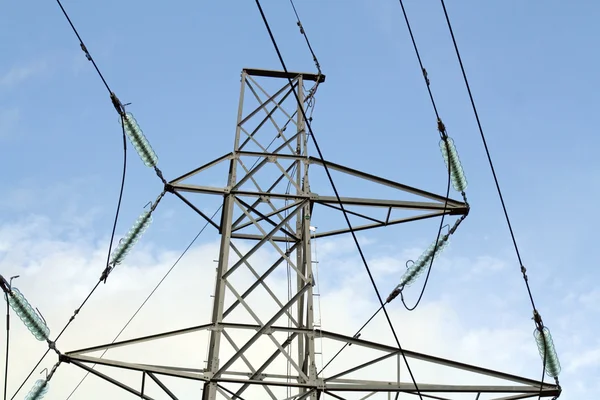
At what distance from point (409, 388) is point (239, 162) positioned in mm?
5204

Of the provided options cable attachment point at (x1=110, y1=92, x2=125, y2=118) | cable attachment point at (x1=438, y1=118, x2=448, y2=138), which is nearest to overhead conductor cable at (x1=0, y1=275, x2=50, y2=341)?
cable attachment point at (x1=110, y1=92, x2=125, y2=118)

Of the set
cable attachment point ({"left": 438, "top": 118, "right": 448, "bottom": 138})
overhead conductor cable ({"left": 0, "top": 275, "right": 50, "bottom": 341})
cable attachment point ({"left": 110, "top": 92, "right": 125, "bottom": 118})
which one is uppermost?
cable attachment point ({"left": 438, "top": 118, "right": 448, "bottom": 138})

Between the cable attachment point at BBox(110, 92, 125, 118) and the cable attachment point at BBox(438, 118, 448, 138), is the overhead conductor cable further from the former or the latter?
the cable attachment point at BBox(438, 118, 448, 138)

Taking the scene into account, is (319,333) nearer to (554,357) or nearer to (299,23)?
(554,357)

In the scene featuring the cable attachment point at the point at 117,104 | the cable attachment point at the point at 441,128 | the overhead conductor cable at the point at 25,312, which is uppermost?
the cable attachment point at the point at 441,128

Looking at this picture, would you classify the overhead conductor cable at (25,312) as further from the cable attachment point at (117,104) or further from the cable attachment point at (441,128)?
the cable attachment point at (441,128)

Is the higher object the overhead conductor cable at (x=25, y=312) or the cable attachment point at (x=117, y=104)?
the cable attachment point at (x=117, y=104)

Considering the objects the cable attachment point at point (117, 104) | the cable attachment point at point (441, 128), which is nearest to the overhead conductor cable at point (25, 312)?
the cable attachment point at point (117, 104)

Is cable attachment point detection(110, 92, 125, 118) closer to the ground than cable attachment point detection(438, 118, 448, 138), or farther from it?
closer to the ground

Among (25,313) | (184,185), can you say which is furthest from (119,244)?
(25,313)

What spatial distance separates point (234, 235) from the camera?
1417cm

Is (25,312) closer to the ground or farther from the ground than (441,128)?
closer to the ground

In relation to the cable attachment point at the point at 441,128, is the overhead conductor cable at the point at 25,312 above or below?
below

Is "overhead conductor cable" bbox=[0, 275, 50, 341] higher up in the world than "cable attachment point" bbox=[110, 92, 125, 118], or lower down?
lower down
